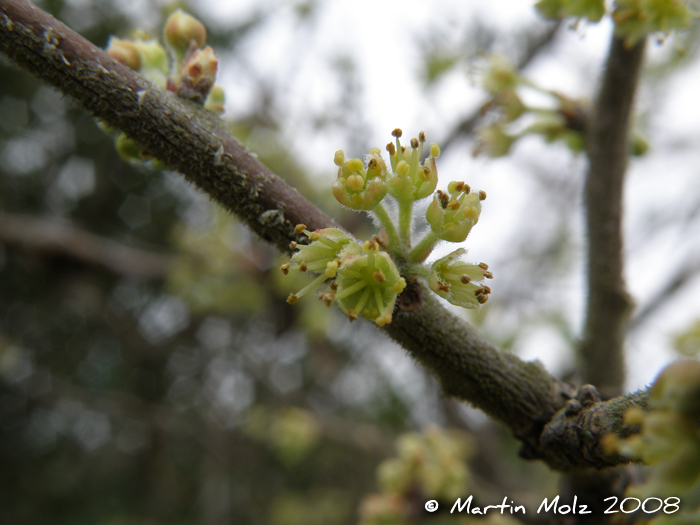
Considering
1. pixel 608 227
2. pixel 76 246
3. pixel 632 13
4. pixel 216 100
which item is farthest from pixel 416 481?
pixel 76 246

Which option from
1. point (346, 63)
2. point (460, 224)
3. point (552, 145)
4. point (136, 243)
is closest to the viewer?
point (460, 224)

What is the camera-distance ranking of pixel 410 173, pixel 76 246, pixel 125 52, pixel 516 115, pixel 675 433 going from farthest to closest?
pixel 76 246 → pixel 516 115 → pixel 125 52 → pixel 410 173 → pixel 675 433

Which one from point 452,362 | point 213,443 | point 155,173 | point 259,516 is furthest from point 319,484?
point 452,362

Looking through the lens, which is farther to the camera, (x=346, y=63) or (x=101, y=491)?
(x=101, y=491)

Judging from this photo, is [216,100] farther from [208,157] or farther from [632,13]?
[632,13]

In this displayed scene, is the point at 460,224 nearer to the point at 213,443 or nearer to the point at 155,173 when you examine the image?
the point at 213,443

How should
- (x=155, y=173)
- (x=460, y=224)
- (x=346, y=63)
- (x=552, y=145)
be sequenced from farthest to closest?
(x=155, y=173)
(x=346, y=63)
(x=552, y=145)
(x=460, y=224)

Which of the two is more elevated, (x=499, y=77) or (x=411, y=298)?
(x=499, y=77)
